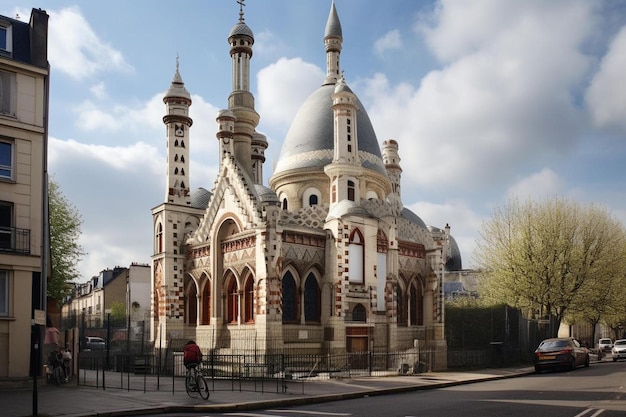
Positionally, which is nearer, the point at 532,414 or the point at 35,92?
the point at 532,414

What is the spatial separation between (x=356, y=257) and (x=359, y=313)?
118 inches

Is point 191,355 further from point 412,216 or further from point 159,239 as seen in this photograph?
point 412,216

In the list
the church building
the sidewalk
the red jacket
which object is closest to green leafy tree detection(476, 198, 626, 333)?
the church building

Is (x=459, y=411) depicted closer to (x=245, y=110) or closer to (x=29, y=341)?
(x=29, y=341)

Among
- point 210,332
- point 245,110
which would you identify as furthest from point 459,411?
point 245,110

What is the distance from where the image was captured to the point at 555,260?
A: 138 feet

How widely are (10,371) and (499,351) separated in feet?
80.2

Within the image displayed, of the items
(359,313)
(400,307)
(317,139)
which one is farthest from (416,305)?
(317,139)

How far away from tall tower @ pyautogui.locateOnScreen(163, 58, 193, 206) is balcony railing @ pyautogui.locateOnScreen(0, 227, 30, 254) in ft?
64.9

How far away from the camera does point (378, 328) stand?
120 ft

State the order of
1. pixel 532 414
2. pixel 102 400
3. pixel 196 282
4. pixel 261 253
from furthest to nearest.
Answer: pixel 196 282, pixel 261 253, pixel 102 400, pixel 532 414

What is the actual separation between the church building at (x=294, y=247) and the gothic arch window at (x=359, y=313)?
0.25 ft

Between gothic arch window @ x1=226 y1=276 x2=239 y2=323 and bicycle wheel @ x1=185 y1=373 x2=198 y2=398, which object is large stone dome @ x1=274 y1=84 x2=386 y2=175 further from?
bicycle wheel @ x1=185 y1=373 x2=198 y2=398

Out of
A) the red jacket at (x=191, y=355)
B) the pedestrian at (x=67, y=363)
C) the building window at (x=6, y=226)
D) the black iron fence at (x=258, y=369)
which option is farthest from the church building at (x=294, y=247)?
the building window at (x=6, y=226)
